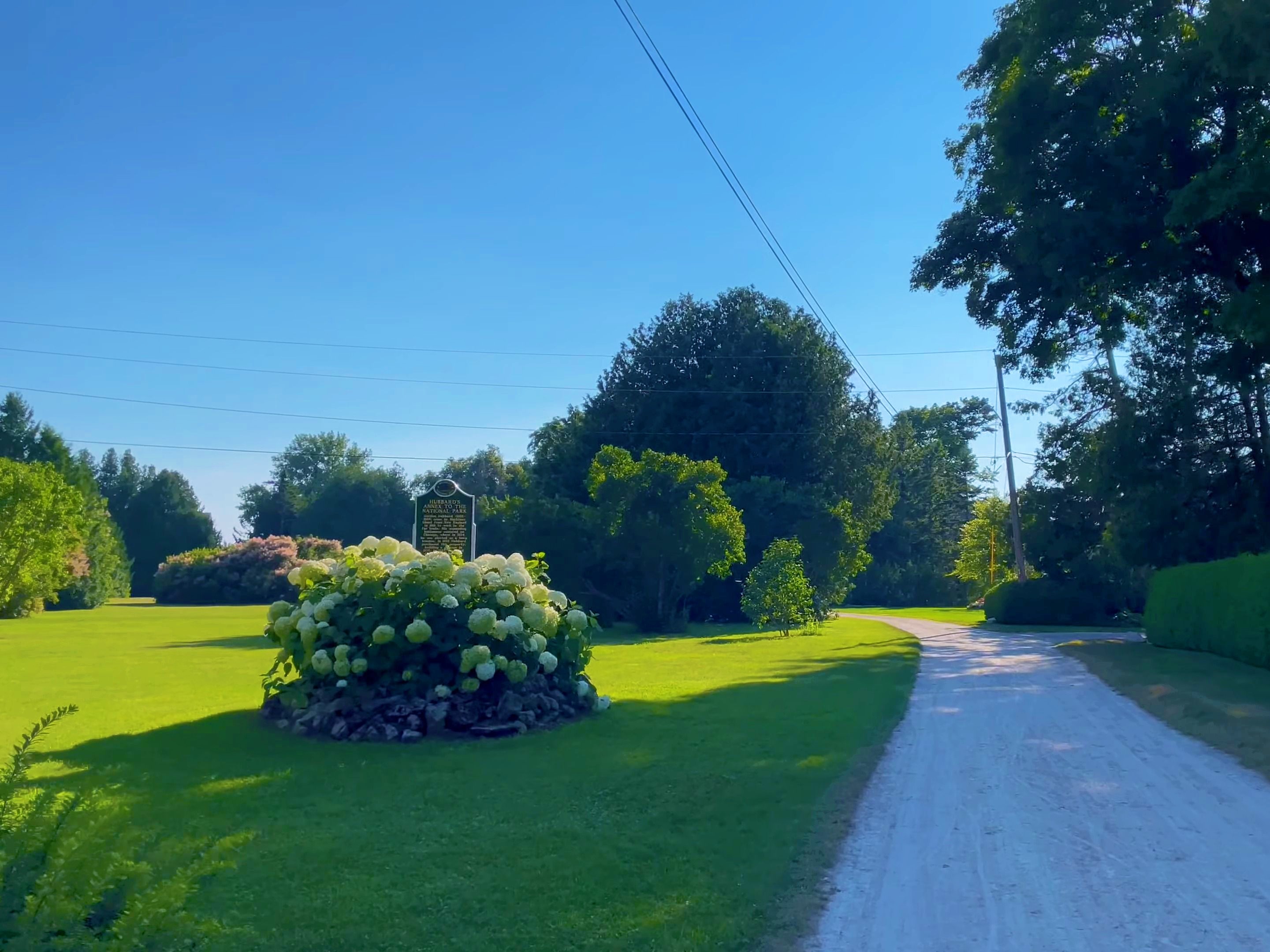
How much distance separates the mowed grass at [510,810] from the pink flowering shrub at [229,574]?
167 feet

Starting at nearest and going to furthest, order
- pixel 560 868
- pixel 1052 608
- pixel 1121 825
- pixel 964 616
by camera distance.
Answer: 1. pixel 560 868
2. pixel 1121 825
3. pixel 1052 608
4. pixel 964 616

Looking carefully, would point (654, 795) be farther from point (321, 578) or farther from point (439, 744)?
point (321, 578)

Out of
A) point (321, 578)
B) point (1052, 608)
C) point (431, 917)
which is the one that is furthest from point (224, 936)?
point (1052, 608)

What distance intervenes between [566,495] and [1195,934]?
38.7m

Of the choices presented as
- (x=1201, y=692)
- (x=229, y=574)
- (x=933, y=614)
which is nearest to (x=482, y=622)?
(x=1201, y=692)

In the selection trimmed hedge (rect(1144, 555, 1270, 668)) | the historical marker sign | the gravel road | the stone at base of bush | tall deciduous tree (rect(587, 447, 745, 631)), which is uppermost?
tall deciduous tree (rect(587, 447, 745, 631))

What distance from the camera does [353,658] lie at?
10391 millimetres

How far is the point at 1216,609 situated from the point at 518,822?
17.4 m

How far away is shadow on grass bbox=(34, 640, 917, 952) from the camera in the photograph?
4.93m

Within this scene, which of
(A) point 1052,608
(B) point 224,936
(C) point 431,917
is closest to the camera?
(B) point 224,936

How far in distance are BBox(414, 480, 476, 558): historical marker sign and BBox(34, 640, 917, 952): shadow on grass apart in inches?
163

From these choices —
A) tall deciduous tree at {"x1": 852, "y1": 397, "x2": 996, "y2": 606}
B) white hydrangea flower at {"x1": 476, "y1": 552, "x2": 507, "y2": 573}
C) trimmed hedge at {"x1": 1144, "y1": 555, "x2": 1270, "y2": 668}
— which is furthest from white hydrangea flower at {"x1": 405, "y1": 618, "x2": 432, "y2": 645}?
tall deciduous tree at {"x1": 852, "y1": 397, "x2": 996, "y2": 606}

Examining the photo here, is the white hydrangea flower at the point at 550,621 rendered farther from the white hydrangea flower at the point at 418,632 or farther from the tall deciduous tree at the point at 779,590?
the tall deciduous tree at the point at 779,590

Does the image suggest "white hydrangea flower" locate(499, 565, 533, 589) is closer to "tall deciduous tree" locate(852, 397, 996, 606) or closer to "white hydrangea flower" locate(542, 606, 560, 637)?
"white hydrangea flower" locate(542, 606, 560, 637)
